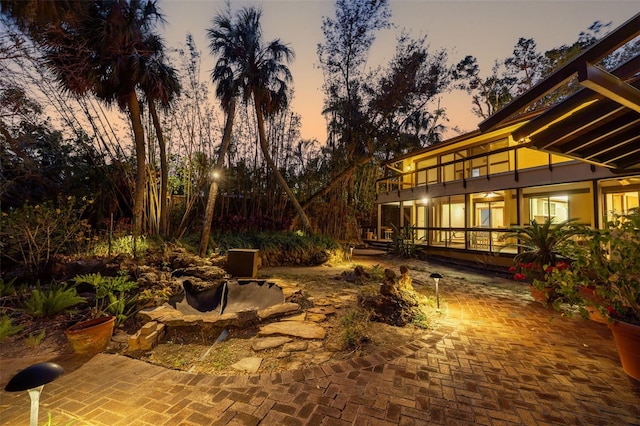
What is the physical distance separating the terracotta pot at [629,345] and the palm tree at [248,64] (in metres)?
7.96

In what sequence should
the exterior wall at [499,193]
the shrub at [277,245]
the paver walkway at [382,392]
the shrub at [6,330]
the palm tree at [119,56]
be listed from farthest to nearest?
the shrub at [277,245], the exterior wall at [499,193], the palm tree at [119,56], the shrub at [6,330], the paver walkway at [382,392]

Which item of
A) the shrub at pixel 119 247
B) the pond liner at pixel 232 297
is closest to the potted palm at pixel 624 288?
the pond liner at pixel 232 297

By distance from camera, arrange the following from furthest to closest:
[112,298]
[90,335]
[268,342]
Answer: [112,298] → [268,342] → [90,335]

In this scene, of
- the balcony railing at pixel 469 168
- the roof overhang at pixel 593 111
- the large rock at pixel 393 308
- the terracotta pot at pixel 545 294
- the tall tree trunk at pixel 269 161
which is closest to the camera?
the roof overhang at pixel 593 111

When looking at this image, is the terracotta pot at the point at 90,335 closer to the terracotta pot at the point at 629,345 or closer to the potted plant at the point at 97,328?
the potted plant at the point at 97,328

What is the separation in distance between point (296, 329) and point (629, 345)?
3.24m

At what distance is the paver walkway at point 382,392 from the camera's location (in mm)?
1794

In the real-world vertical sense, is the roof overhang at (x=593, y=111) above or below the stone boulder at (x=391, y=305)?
above

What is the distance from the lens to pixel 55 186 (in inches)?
288

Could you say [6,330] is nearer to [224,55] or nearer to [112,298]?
[112,298]

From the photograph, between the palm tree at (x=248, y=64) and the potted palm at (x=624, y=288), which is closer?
the potted palm at (x=624, y=288)

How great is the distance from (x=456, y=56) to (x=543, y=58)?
6792 millimetres

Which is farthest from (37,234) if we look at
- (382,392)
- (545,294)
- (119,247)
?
(545,294)

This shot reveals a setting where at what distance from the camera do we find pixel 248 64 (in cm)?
844
